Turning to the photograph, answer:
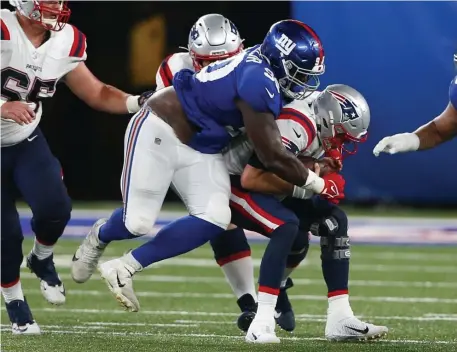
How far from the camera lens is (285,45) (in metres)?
3.86

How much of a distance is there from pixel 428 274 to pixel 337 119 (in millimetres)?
2677

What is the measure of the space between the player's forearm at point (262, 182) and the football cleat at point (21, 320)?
944mm

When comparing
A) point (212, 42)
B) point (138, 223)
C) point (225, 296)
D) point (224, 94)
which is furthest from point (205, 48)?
point (225, 296)

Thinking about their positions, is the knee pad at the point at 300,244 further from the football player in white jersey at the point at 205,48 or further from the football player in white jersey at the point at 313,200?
the football player in white jersey at the point at 205,48

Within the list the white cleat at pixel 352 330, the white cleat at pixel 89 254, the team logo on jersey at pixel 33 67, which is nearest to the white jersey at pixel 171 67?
the team logo on jersey at pixel 33 67

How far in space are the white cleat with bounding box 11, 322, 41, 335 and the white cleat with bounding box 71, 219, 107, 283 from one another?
255 millimetres

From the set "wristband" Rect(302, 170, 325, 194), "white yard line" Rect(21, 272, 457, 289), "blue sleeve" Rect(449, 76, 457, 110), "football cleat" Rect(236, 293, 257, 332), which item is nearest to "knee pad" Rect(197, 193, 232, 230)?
"wristband" Rect(302, 170, 325, 194)

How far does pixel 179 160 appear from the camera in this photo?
397 centimetres

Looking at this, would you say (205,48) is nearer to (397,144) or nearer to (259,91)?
(259,91)

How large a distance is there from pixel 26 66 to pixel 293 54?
102cm

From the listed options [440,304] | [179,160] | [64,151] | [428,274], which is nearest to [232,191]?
[179,160]

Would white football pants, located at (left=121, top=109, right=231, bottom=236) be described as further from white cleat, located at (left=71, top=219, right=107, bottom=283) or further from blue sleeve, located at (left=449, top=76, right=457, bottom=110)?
blue sleeve, located at (left=449, top=76, right=457, bottom=110)

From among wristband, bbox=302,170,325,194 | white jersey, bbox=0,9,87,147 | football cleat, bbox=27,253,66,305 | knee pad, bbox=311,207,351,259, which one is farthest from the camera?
football cleat, bbox=27,253,66,305

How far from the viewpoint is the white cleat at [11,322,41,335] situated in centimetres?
415
